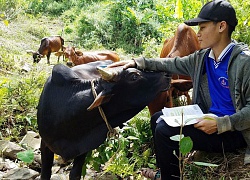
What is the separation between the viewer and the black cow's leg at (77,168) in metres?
4.18

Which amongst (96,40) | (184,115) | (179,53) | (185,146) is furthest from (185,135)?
(96,40)

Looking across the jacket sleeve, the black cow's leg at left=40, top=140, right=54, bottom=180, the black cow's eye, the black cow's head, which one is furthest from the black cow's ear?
the black cow's leg at left=40, top=140, right=54, bottom=180

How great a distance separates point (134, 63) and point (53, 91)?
87cm

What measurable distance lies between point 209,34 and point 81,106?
1395 millimetres

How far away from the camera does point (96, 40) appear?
13820 millimetres

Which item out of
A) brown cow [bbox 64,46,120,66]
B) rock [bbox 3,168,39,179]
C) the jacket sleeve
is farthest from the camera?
brown cow [bbox 64,46,120,66]

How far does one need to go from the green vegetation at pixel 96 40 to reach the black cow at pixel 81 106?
520 millimetres

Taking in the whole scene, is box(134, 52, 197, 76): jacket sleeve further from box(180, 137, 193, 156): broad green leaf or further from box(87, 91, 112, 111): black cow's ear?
box(180, 137, 193, 156): broad green leaf

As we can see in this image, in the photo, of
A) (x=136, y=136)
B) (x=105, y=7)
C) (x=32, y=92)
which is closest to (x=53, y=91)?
(x=136, y=136)

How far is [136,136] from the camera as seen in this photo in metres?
5.20

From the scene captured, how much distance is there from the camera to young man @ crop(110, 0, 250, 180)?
3395mm

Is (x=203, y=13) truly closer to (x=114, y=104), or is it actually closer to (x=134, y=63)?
(x=134, y=63)

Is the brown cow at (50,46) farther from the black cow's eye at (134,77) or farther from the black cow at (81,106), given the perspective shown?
the black cow's eye at (134,77)

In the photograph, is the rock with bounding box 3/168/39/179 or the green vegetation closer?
the rock with bounding box 3/168/39/179
